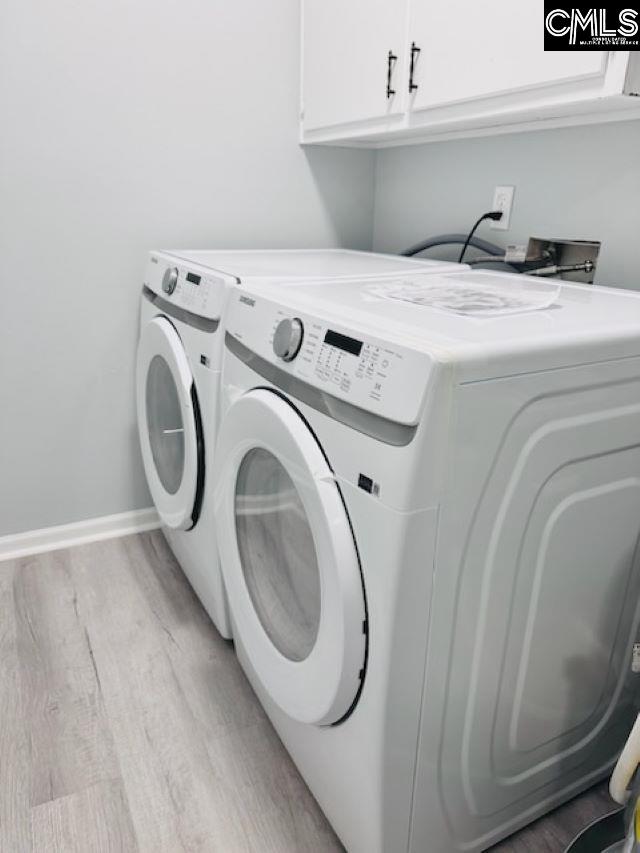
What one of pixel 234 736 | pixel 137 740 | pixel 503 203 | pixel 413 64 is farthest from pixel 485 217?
pixel 137 740

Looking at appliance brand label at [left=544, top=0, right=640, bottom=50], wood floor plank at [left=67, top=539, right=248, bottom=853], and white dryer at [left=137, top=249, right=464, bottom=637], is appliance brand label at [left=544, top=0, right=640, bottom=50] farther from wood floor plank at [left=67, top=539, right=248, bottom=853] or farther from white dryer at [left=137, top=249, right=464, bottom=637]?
wood floor plank at [left=67, top=539, right=248, bottom=853]

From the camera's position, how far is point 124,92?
5.65 ft

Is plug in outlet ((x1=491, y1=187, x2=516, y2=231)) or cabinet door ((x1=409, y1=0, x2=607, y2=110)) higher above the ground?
cabinet door ((x1=409, y1=0, x2=607, y2=110))

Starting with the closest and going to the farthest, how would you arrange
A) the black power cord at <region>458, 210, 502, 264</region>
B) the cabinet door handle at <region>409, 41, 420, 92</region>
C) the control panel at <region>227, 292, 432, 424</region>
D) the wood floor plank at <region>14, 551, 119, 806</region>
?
1. the control panel at <region>227, 292, 432, 424</region>
2. the wood floor plank at <region>14, 551, 119, 806</region>
3. the cabinet door handle at <region>409, 41, 420, 92</region>
4. the black power cord at <region>458, 210, 502, 264</region>

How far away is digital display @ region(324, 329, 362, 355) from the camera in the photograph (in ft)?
2.66

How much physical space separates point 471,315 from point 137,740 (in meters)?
1.09

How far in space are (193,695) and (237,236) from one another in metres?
1.35

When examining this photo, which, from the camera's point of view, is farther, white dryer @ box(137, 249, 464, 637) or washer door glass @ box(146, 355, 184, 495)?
washer door glass @ box(146, 355, 184, 495)

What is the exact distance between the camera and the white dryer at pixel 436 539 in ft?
2.50

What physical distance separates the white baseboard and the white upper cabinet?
1346mm

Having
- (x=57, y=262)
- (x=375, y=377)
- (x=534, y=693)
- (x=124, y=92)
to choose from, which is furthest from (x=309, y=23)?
(x=534, y=693)

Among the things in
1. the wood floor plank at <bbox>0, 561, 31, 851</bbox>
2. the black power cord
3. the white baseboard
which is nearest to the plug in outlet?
the black power cord

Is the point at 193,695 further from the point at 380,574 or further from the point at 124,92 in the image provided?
the point at 124,92

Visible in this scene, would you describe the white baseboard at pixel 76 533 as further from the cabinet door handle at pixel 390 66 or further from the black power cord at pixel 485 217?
the cabinet door handle at pixel 390 66
